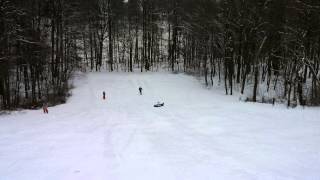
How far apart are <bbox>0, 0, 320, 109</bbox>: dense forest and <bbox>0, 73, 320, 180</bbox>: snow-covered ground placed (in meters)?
6.04

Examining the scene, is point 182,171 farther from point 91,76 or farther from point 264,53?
point 91,76

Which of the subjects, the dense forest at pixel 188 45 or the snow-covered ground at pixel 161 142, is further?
the dense forest at pixel 188 45

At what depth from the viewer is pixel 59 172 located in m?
15.5

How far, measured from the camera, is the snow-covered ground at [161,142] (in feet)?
50.8

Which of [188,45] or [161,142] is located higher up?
[188,45]

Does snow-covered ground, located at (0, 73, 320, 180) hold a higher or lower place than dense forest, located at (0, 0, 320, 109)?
lower

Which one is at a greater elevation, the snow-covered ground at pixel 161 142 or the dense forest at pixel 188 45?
the dense forest at pixel 188 45

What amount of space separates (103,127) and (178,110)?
834cm

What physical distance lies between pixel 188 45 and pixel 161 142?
39753 mm

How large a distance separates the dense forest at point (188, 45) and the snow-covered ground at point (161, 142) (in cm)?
604

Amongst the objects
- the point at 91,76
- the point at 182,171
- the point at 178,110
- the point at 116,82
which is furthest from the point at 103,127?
the point at 91,76

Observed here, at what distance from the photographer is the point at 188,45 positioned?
59.1 meters

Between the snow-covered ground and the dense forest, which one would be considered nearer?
the snow-covered ground

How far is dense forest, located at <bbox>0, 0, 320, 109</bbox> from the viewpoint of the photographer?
120ft
